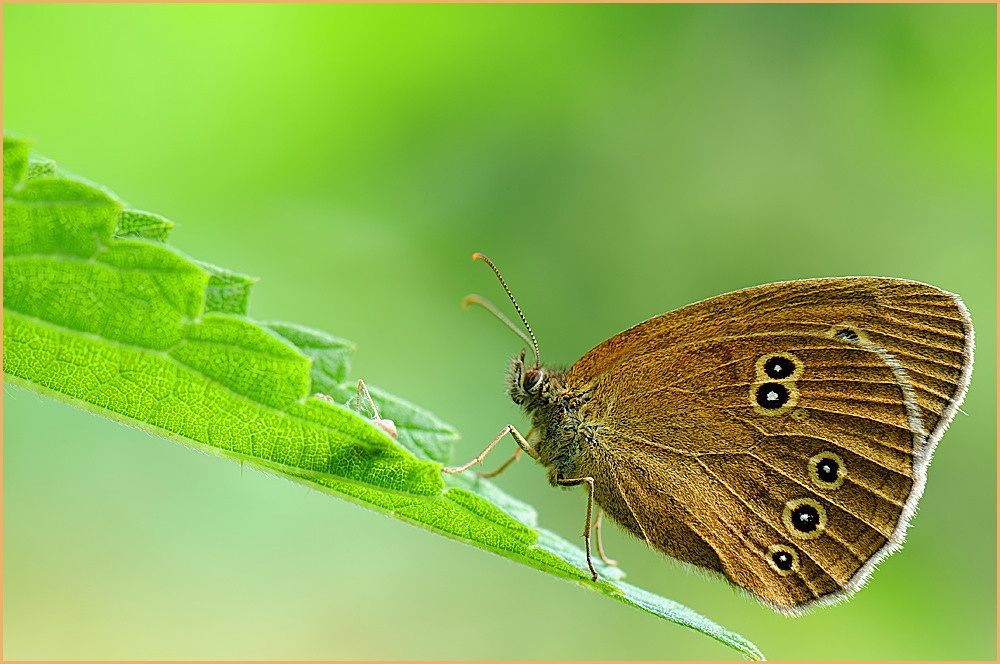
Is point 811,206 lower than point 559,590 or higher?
higher

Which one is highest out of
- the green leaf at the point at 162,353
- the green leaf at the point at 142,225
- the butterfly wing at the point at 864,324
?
the butterfly wing at the point at 864,324

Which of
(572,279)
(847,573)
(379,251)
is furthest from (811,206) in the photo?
(847,573)

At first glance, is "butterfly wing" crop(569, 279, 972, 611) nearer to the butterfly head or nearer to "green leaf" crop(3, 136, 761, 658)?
the butterfly head

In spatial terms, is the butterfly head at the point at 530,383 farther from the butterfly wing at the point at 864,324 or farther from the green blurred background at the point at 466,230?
the green blurred background at the point at 466,230

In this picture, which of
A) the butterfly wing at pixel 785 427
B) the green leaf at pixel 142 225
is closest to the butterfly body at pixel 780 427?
the butterfly wing at pixel 785 427

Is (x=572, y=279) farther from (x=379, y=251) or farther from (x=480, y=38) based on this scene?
(x=480, y=38)

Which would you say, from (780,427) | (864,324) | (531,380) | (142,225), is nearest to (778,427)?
(780,427)
